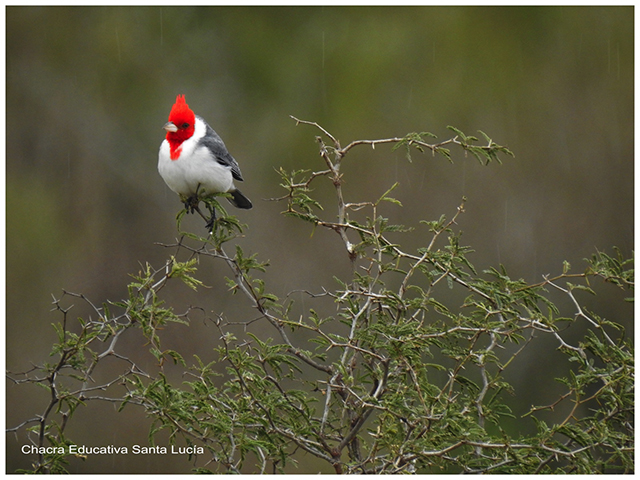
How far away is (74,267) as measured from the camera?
5.80m

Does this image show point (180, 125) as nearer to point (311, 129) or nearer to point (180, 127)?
point (180, 127)

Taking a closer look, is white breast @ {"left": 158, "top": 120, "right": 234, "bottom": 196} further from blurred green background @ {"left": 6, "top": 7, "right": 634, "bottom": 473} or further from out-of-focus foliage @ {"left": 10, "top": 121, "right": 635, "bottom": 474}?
blurred green background @ {"left": 6, "top": 7, "right": 634, "bottom": 473}

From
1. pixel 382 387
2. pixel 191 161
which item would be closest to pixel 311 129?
pixel 191 161

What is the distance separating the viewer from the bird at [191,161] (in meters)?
2.96

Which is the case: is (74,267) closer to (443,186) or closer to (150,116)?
(150,116)

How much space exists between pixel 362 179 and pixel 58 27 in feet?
9.79

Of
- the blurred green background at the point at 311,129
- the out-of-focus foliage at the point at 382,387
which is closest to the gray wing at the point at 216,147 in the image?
the out-of-focus foliage at the point at 382,387

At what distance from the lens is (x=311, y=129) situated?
19.7 ft

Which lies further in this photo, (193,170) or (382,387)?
(193,170)

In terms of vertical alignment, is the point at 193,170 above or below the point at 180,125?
below

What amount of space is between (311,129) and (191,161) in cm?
314

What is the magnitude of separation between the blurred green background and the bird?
9.10ft

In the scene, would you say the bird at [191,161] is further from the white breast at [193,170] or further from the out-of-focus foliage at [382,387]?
the out-of-focus foliage at [382,387]

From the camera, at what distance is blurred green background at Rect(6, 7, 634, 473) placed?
5883 millimetres
